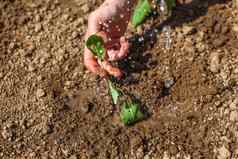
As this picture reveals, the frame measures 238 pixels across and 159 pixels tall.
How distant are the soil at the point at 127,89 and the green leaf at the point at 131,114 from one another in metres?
0.02

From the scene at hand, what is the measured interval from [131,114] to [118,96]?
9 centimetres

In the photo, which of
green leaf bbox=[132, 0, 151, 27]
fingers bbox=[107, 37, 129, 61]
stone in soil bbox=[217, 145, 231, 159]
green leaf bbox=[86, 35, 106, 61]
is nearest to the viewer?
stone in soil bbox=[217, 145, 231, 159]

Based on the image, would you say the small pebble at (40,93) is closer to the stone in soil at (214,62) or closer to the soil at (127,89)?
the soil at (127,89)

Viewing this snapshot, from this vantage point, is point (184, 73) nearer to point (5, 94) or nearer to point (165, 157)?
point (165, 157)

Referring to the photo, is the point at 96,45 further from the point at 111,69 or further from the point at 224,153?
the point at 224,153

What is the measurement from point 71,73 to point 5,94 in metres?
0.26

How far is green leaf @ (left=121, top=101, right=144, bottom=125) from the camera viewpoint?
2252 millimetres

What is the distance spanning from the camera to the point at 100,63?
238 centimetres

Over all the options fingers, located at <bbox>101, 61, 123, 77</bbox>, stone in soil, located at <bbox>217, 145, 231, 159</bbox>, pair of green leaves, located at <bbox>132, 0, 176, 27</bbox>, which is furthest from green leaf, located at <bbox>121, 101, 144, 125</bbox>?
pair of green leaves, located at <bbox>132, 0, 176, 27</bbox>

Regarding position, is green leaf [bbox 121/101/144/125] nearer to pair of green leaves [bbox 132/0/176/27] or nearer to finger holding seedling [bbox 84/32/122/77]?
finger holding seedling [bbox 84/32/122/77]

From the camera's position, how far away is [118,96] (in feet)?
7.54

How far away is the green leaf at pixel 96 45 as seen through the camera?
90.0 inches

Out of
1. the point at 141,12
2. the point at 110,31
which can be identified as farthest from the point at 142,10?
the point at 110,31

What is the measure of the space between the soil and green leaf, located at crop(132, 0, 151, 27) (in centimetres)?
3
